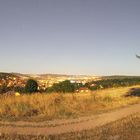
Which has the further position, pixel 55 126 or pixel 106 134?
pixel 55 126

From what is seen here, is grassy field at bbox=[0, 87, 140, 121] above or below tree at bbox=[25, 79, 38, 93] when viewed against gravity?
below

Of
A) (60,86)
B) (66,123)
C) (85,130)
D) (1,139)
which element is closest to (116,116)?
(66,123)

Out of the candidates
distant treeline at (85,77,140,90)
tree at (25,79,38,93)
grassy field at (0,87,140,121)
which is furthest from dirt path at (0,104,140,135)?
distant treeline at (85,77,140,90)

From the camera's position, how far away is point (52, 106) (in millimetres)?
24766

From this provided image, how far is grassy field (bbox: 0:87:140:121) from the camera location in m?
21.7

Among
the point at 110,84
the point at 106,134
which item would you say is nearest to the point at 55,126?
the point at 106,134

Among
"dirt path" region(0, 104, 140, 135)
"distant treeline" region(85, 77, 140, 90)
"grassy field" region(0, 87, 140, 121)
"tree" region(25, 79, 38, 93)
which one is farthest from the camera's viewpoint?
"distant treeline" region(85, 77, 140, 90)

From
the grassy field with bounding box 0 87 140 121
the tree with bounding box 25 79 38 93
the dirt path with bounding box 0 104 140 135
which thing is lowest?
the dirt path with bounding box 0 104 140 135

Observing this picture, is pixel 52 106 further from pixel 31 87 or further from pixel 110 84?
pixel 110 84

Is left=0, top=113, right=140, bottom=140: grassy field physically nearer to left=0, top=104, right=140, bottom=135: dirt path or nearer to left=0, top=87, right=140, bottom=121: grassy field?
left=0, top=104, right=140, bottom=135: dirt path

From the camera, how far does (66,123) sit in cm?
1848

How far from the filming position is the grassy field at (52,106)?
71.1ft

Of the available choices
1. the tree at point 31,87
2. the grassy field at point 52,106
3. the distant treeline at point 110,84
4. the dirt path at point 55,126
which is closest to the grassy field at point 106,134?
the dirt path at point 55,126

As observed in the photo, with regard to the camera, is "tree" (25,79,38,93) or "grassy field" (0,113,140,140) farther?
"tree" (25,79,38,93)
